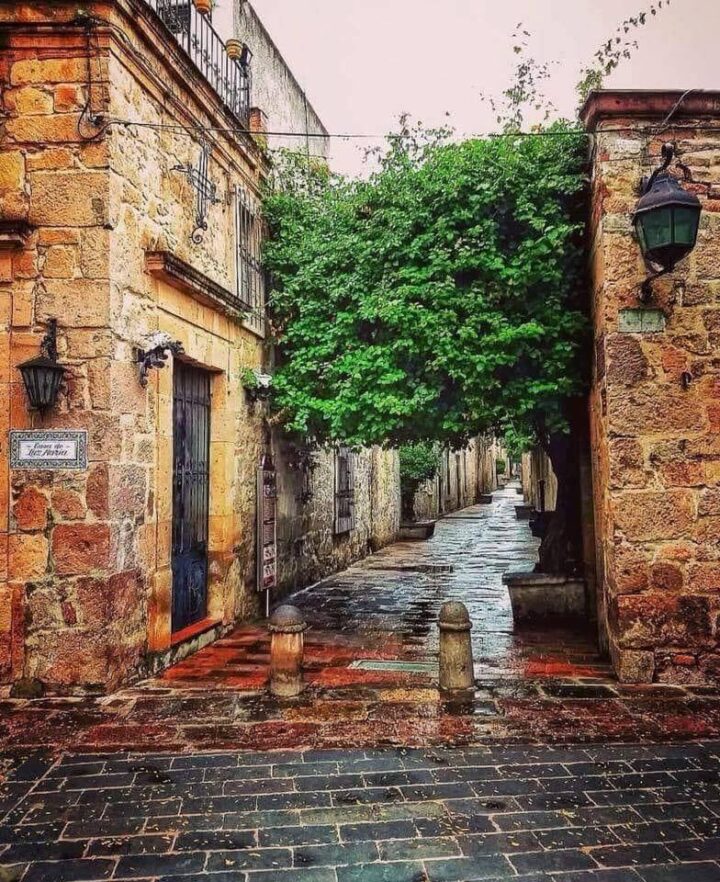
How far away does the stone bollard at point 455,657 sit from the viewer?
476 cm

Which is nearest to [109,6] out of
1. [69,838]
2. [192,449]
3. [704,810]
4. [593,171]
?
[192,449]

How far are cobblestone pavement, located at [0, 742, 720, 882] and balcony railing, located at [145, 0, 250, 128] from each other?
18.6 feet

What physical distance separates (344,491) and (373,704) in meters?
7.29

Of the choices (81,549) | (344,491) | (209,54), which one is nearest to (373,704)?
(81,549)

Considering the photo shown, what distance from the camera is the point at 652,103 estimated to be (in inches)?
205

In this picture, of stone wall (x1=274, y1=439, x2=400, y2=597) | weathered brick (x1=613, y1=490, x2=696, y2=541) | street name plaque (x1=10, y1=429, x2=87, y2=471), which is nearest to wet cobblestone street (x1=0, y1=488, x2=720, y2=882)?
weathered brick (x1=613, y1=490, x2=696, y2=541)

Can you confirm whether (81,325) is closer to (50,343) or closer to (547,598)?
(50,343)

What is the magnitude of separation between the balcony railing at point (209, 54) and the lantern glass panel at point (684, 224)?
434 cm

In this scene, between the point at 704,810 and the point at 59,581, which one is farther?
the point at 59,581

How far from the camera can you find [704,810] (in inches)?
123

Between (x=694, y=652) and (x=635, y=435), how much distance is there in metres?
1.70

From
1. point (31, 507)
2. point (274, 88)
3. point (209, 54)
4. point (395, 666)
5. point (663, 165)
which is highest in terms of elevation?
point (274, 88)

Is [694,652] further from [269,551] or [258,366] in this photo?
[258,366]

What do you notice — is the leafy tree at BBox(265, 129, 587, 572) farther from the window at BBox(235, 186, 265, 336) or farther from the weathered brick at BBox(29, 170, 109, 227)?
the weathered brick at BBox(29, 170, 109, 227)
